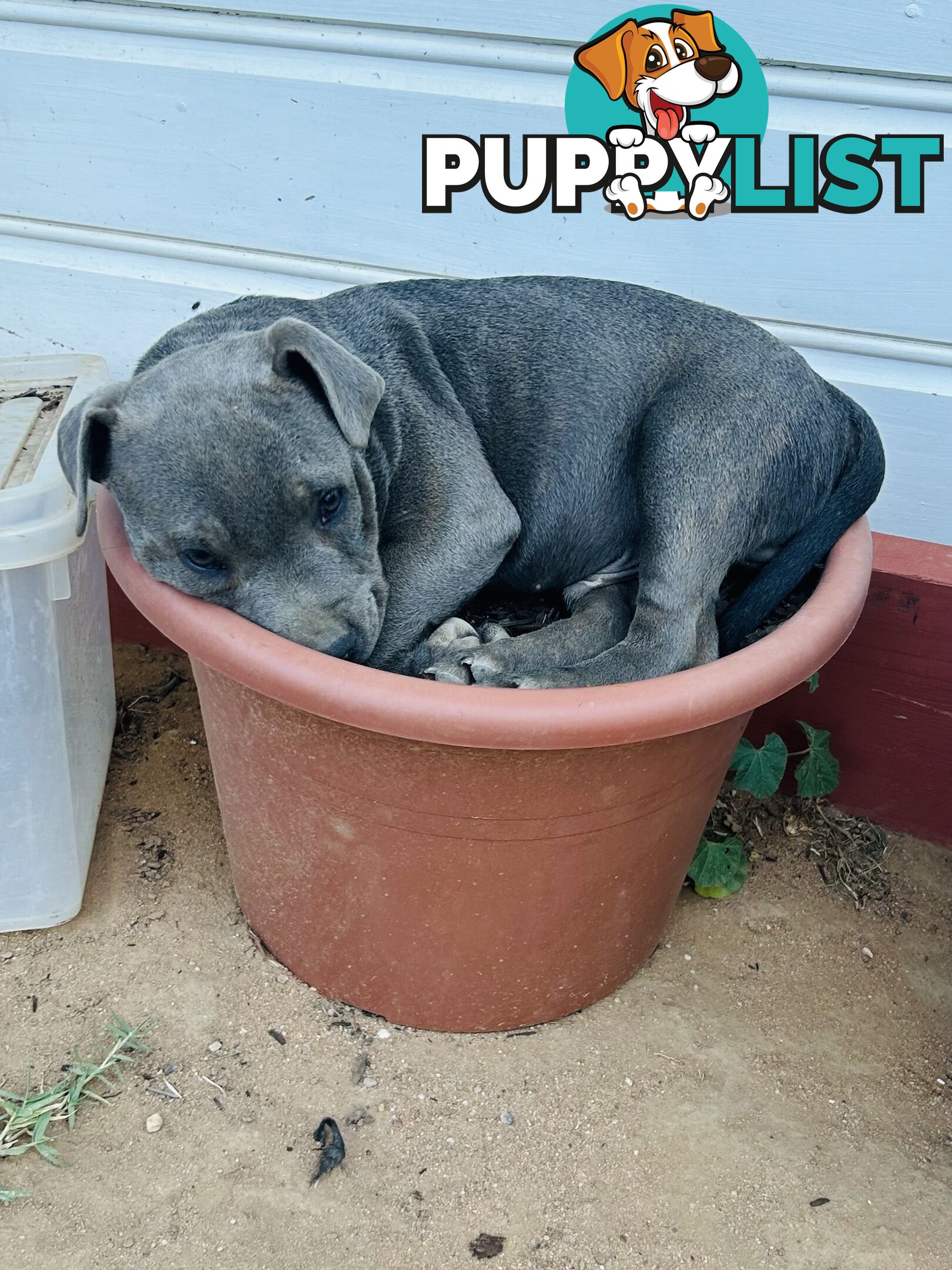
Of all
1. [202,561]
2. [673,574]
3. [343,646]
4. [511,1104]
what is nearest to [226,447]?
[202,561]

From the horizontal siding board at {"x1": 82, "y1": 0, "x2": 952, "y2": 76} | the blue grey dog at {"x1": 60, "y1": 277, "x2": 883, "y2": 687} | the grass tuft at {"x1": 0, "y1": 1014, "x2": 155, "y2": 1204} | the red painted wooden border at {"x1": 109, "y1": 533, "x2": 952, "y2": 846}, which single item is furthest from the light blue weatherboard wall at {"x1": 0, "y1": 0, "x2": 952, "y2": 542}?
the grass tuft at {"x1": 0, "y1": 1014, "x2": 155, "y2": 1204}

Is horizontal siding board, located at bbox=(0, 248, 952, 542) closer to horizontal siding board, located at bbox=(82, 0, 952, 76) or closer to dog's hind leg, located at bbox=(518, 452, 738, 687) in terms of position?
horizontal siding board, located at bbox=(82, 0, 952, 76)

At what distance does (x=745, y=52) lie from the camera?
11.5 feet

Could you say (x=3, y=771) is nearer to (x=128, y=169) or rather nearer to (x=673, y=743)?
(x=673, y=743)

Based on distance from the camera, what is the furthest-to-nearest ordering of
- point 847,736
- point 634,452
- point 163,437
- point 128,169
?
point 128,169 → point 847,736 → point 634,452 → point 163,437

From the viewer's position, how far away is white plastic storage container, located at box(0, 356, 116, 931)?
2959 millimetres

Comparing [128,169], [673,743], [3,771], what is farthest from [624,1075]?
[128,169]

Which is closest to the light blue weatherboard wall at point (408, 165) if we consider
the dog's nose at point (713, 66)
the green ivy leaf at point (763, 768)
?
the dog's nose at point (713, 66)

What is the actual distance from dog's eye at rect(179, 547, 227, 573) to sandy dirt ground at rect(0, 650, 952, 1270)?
4.30ft

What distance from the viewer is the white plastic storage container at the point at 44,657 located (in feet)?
9.71

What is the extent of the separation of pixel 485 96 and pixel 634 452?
4.80ft

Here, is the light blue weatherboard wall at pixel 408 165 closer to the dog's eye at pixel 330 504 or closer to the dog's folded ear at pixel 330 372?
the dog's folded ear at pixel 330 372

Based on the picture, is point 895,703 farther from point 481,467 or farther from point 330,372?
point 330,372

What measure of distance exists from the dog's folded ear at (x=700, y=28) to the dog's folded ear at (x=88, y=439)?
209 centimetres
